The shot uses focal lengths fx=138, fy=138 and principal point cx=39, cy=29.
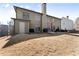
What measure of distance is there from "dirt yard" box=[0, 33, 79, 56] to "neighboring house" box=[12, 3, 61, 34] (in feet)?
0.61

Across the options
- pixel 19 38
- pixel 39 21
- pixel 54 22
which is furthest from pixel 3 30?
pixel 54 22

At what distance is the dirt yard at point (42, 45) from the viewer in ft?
9.54

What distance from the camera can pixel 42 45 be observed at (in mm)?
3094

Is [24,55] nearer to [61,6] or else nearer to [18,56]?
[18,56]

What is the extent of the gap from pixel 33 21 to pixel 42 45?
758 mm

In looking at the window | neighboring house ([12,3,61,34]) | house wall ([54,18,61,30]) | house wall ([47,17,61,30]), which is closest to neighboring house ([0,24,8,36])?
neighboring house ([12,3,61,34])

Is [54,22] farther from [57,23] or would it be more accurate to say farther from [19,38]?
[19,38]

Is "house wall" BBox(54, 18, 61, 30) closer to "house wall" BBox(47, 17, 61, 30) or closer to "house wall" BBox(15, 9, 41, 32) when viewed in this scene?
"house wall" BBox(47, 17, 61, 30)

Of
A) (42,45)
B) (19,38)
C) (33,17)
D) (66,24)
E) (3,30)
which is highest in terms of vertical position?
(33,17)

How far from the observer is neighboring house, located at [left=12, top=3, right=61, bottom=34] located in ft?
10.8

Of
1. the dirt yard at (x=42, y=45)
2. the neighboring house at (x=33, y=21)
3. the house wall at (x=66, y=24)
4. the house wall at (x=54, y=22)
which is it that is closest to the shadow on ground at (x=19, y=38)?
the dirt yard at (x=42, y=45)

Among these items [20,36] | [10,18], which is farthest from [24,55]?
[10,18]

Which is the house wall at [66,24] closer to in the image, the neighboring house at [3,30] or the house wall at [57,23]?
the house wall at [57,23]

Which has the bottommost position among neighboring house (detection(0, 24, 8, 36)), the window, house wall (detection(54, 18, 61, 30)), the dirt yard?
the dirt yard
